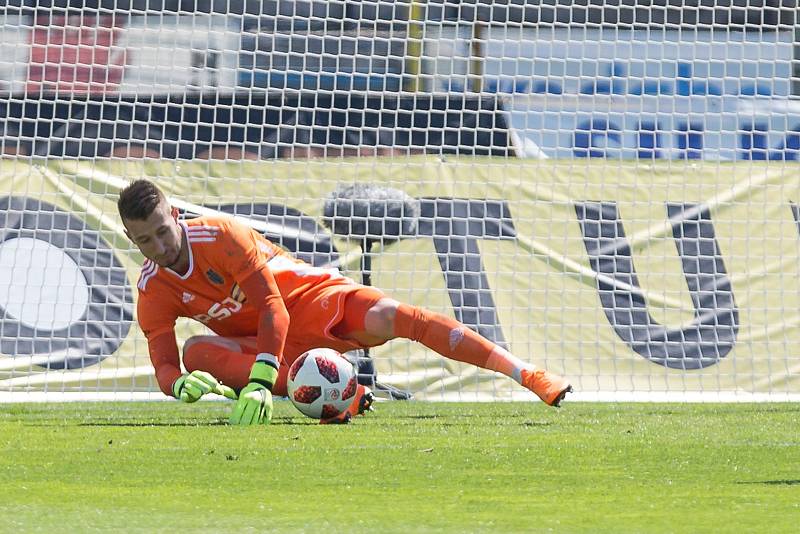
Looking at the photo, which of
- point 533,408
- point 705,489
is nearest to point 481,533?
point 705,489

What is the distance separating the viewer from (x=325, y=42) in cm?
838

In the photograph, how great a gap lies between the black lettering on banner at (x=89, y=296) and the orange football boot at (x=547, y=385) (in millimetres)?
2946

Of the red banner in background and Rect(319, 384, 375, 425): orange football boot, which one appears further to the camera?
the red banner in background

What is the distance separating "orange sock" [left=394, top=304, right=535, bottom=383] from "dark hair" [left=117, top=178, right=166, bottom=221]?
124 cm

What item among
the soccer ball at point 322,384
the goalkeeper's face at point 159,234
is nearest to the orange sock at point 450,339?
the soccer ball at point 322,384

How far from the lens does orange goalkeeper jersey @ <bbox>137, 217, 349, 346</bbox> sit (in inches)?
208

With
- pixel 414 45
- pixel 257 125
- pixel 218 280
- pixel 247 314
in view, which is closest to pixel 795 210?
pixel 414 45

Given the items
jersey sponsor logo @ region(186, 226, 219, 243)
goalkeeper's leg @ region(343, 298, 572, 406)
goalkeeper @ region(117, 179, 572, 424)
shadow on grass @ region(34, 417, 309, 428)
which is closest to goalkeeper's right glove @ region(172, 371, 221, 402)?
goalkeeper @ region(117, 179, 572, 424)

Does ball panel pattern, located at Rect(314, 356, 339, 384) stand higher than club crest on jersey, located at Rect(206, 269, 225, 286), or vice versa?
club crest on jersey, located at Rect(206, 269, 225, 286)

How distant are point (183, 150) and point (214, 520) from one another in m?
5.68

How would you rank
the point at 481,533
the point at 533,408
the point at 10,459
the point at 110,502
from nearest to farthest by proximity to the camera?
the point at 481,533 → the point at 110,502 → the point at 10,459 → the point at 533,408

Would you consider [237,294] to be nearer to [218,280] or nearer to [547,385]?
[218,280]

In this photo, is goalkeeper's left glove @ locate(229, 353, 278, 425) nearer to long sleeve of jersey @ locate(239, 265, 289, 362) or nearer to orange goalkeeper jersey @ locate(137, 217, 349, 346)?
long sleeve of jersey @ locate(239, 265, 289, 362)

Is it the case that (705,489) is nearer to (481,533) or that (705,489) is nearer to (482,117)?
(481,533)
